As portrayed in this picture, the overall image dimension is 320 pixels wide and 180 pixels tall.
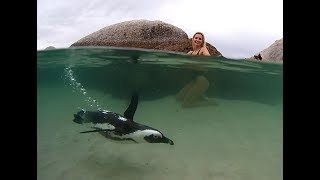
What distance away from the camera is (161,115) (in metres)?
13.8

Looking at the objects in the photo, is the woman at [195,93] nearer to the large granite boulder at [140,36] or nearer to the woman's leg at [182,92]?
the woman's leg at [182,92]

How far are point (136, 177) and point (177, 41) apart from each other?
456 centimetres

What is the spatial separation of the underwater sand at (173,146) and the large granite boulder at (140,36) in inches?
96.9

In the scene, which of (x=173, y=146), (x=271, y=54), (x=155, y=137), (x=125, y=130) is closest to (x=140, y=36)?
(x=173, y=146)

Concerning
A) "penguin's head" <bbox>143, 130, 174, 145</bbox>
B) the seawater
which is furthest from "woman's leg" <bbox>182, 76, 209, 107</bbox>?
"penguin's head" <bbox>143, 130, 174, 145</bbox>

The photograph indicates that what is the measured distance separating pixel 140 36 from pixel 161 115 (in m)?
3.69

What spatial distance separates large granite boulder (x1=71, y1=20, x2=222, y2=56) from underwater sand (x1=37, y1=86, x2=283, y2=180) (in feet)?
8.08

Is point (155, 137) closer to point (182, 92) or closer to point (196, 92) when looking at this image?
point (196, 92)
